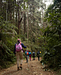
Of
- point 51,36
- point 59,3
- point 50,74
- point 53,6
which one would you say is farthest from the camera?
point 53,6

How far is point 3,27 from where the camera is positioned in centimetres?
558

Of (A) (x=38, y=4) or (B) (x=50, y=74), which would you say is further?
(A) (x=38, y=4)

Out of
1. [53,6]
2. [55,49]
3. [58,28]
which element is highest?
[53,6]

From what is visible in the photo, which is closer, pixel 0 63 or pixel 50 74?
pixel 50 74

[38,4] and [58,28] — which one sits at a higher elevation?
[38,4]

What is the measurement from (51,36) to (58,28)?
0.63m

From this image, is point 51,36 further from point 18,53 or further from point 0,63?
point 0,63

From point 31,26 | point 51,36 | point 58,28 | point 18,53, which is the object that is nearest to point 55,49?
point 51,36

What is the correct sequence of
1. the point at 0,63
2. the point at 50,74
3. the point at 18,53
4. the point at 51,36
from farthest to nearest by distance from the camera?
the point at 0,63
the point at 51,36
the point at 18,53
the point at 50,74

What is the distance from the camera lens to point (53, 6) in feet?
24.8

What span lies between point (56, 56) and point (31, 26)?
18.0m

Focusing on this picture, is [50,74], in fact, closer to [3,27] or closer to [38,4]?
[3,27]

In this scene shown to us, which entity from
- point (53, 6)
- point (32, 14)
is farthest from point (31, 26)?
point (53, 6)

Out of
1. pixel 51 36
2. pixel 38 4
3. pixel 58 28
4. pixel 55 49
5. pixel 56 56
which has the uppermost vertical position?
pixel 38 4
